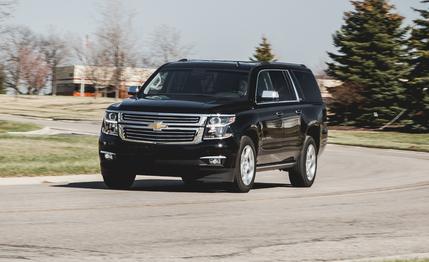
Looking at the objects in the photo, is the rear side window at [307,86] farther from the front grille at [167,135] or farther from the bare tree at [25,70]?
the bare tree at [25,70]

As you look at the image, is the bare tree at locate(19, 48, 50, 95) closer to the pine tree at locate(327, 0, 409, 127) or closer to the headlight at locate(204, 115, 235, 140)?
the pine tree at locate(327, 0, 409, 127)

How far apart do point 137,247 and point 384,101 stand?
53.4 meters

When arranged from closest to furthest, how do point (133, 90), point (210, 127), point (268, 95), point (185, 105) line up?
point (210, 127)
point (185, 105)
point (268, 95)
point (133, 90)

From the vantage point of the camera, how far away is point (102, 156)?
14469 mm

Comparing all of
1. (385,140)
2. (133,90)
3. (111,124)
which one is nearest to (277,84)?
(133,90)

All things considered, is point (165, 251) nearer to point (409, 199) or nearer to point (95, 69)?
point (409, 199)

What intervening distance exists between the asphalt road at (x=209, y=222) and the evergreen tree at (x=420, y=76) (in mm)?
38196

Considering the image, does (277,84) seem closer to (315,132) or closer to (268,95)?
(268,95)

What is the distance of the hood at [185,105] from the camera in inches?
552

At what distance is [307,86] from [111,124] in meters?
4.53

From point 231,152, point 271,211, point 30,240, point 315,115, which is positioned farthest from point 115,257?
point 315,115

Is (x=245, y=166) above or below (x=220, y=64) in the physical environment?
below

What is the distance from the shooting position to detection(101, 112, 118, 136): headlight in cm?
1432

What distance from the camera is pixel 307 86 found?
57.2 feet
